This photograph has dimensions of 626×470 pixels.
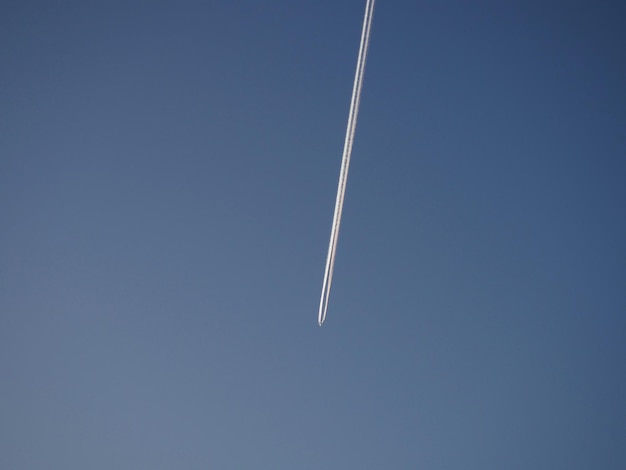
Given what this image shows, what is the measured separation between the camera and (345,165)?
1499mm

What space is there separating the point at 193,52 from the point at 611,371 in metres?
1.40

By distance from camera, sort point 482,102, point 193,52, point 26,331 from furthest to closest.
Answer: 1. point 482,102
2. point 193,52
3. point 26,331

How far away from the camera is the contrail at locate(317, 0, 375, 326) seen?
1.43 meters

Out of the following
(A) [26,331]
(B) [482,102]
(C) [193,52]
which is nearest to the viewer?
(A) [26,331]

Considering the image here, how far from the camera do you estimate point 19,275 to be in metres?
1.44

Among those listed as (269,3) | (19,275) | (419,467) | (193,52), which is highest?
(269,3)

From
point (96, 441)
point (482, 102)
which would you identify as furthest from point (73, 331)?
point (482, 102)

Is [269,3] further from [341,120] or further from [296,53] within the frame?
[341,120]

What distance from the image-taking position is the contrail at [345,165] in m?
1.43

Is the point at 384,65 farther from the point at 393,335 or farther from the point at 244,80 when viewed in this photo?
the point at 393,335

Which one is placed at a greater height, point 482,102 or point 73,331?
point 482,102

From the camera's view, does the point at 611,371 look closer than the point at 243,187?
No

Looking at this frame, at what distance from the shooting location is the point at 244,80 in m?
1.58

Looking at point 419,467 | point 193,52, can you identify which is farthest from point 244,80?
point 419,467
